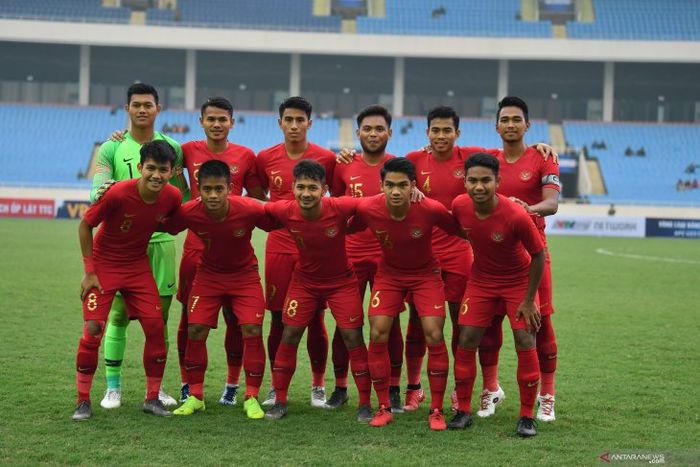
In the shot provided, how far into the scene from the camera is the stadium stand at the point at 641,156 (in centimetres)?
4125

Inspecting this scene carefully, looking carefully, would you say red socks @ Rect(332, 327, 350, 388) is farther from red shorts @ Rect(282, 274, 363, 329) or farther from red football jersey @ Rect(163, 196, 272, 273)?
red football jersey @ Rect(163, 196, 272, 273)

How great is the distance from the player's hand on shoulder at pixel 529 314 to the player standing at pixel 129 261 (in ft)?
8.19

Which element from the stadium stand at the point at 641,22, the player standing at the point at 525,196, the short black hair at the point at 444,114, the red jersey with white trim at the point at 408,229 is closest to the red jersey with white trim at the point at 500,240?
the red jersey with white trim at the point at 408,229

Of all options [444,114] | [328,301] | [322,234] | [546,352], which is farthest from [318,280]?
[546,352]

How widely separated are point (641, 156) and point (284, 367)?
41.0m

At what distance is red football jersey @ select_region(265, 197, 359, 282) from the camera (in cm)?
645

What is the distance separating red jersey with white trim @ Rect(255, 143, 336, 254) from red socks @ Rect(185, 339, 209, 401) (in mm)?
945

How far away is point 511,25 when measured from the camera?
47.9m

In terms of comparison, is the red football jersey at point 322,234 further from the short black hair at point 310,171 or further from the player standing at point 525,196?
the player standing at point 525,196

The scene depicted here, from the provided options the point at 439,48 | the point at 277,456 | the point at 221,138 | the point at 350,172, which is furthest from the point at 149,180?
the point at 439,48

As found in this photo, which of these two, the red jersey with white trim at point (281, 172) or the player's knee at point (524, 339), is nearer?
the player's knee at point (524, 339)

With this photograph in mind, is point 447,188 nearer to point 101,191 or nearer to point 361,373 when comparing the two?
point 361,373

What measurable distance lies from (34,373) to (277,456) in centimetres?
318

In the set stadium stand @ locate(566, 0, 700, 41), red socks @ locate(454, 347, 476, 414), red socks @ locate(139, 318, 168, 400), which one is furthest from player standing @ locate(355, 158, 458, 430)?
stadium stand @ locate(566, 0, 700, 41)
